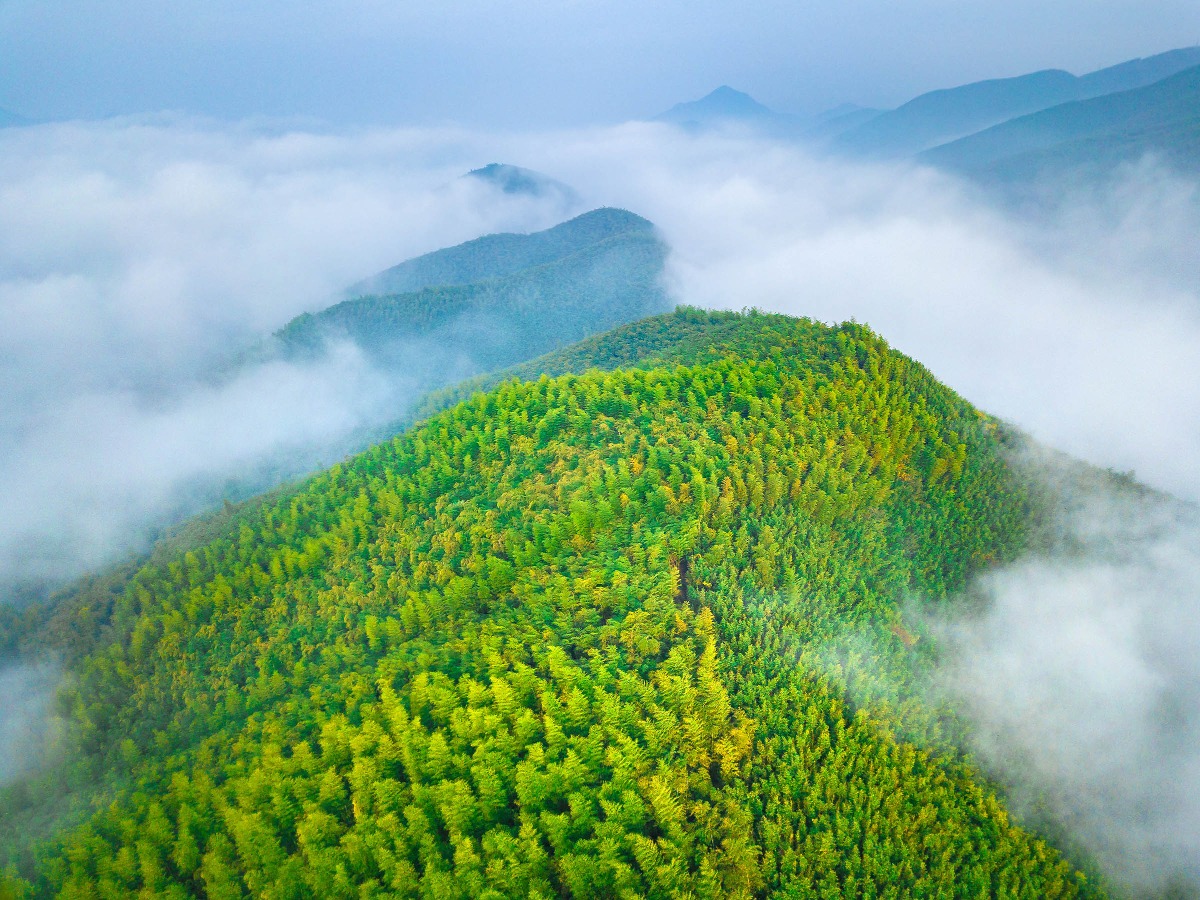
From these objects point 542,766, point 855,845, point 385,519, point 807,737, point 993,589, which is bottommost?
point 993,589

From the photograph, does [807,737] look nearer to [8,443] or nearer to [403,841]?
[403,841]

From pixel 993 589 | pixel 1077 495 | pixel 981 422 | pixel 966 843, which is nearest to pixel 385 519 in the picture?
pixel 966 843

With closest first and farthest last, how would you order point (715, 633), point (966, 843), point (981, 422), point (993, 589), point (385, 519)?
point (966, 843)
point (715, 633)
point (993, 589)
point (385, 519)
point (981, 422)

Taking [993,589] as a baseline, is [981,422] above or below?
above

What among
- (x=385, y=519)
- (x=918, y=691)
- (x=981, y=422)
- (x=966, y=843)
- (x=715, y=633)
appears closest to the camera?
(x=966, y=843)

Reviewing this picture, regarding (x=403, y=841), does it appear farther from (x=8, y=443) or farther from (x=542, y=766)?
(x=8, y=443)

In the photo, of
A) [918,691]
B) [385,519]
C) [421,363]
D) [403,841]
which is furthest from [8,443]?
[918,691]

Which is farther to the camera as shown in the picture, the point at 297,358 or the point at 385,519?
the point at 297,358
